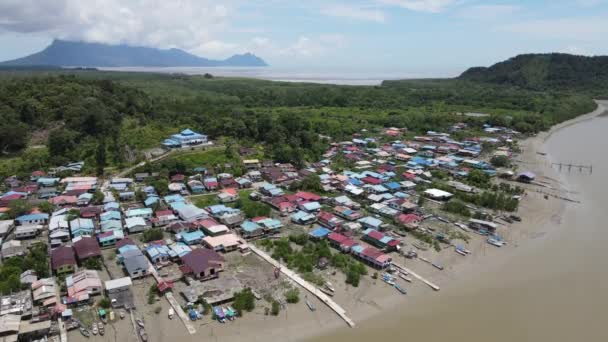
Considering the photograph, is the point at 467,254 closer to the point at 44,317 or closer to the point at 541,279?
the point at 541,279

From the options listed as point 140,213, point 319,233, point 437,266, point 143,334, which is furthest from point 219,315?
point 140,213

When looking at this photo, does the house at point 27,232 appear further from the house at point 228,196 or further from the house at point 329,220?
the house at point 329,220

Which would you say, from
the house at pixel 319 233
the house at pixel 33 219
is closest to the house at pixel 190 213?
the house at pixel 319 233

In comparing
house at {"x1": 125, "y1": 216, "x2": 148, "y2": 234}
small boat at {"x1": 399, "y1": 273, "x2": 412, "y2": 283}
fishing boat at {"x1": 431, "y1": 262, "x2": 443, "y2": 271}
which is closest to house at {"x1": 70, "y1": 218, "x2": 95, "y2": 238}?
house at {"x1": 125, "y1": 216, "x2": 148, "y2": 234}

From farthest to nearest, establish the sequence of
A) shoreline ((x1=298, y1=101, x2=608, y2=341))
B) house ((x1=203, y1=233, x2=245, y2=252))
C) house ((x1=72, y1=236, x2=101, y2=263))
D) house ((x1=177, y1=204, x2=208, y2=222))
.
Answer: house ((x1=177, y1=204, x2=208, y2=222)), house ((x1=203, y1=233, x2=245, y2=252)), house ((x1=72, y1=236, x2=101, y2=263)), shoreline ((x1=298, y1=101, x2=608, y2=341))

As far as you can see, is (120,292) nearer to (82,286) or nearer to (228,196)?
(82,286)

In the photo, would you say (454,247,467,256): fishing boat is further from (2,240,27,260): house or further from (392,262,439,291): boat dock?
(2,240,27,260): house

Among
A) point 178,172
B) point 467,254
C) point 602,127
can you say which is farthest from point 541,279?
point 602,127
